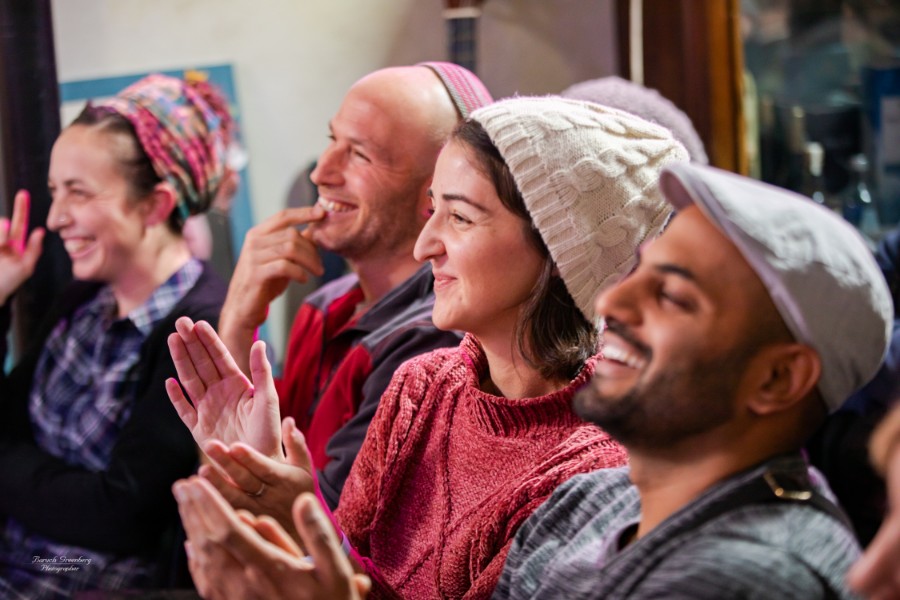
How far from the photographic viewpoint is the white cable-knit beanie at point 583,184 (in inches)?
52.2

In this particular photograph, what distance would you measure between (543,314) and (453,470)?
0.23 m

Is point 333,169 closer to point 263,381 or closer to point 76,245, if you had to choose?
point 76,245

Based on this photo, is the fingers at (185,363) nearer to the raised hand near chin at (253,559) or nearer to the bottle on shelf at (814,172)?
the raised hand near chin at (253,559)

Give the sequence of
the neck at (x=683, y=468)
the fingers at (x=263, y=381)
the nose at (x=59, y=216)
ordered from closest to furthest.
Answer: the neck at (x=683, y=468) → the fingers at (x=263, y=381) → the nose at (x=59, y=216)

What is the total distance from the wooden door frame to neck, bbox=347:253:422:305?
3.99 feet

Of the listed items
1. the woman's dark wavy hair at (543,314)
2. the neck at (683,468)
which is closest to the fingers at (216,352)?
the woman's dark wavy hair at (543,314)

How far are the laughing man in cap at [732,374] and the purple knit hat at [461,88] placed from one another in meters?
1.03

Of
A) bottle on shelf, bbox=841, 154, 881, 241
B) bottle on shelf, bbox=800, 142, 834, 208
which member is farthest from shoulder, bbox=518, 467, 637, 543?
bottle on shelf, bbox=800, 142, 834, 208

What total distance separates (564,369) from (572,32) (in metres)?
2.20

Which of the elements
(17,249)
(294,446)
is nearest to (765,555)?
(294,446)

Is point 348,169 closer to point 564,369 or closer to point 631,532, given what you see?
point 564,369

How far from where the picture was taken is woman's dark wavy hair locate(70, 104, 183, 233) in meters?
2.05

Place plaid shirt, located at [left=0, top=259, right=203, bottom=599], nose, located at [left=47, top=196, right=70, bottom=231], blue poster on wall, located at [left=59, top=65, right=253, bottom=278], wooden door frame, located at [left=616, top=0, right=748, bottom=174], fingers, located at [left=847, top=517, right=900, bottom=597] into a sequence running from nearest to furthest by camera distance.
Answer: fingers, located at [left=847, top=517, right=900, bottom=597]
plaid shirt, located at [left=0, top=259, right=203, bottom=599]
nose, located at [left=47, top=196, right=70, bottom=231]
blue poster on wall, located at [left=59, top=65, right=253, bottom=278]
wooden door frame, located at [left=616, top=0, right=748, bottom=174]

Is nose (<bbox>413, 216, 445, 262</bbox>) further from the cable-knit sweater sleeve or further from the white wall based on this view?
the white wall
